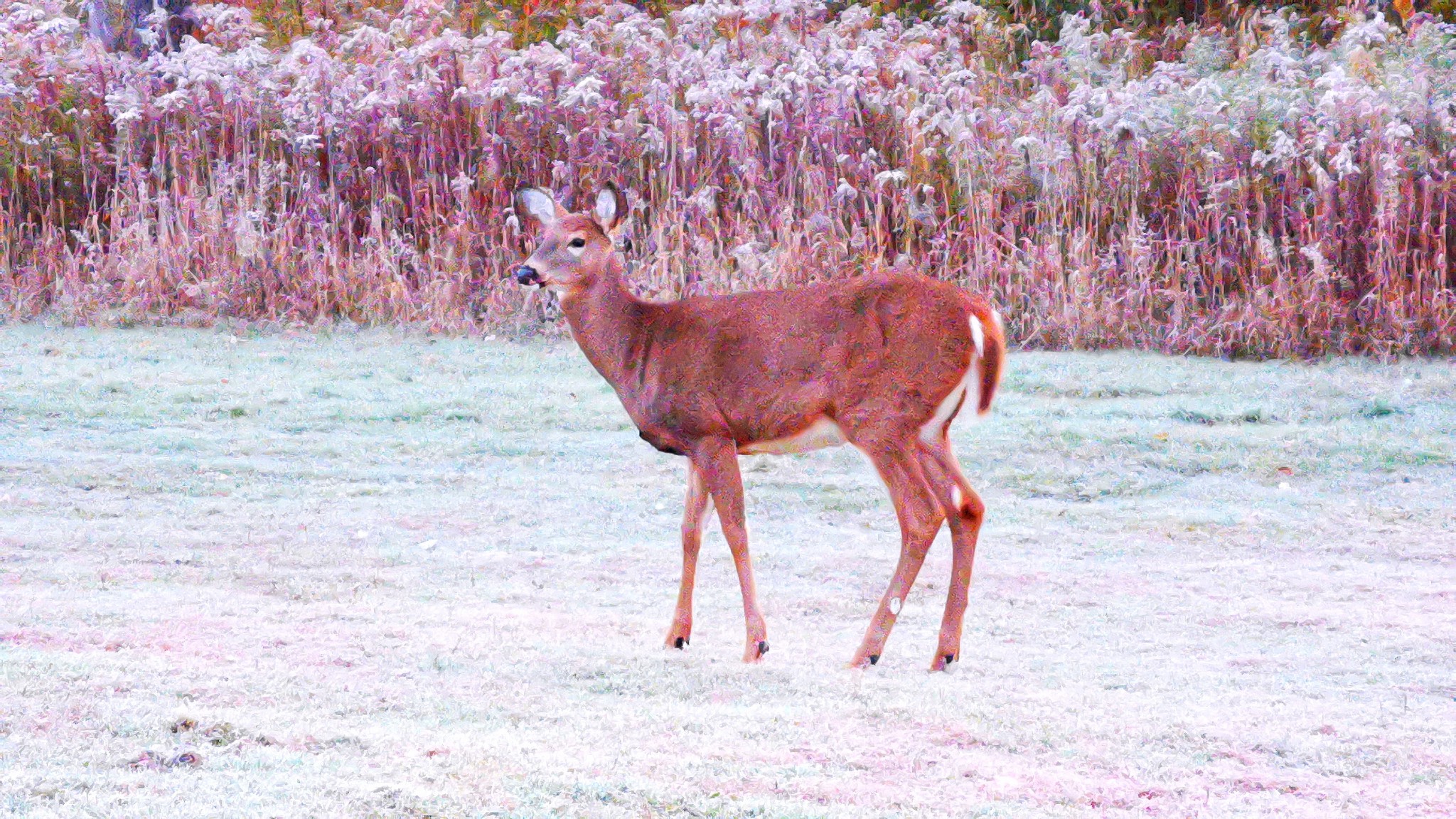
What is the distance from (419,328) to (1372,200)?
591 centimetres

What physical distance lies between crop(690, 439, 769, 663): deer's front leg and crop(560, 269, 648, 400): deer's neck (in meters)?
0.38

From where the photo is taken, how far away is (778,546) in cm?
721

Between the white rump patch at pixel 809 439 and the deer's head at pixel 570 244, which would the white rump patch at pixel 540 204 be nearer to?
the deer's head at pixel 570 244

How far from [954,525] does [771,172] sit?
23.7 feet

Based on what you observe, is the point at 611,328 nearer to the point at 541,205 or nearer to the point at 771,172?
the point at 541,205

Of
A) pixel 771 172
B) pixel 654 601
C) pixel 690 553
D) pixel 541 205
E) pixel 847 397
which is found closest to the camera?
pixel 847 397

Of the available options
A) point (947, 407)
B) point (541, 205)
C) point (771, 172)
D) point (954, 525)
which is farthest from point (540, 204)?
point (771, 172)

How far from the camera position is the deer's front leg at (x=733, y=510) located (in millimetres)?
5336

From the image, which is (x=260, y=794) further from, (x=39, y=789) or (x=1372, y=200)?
(x=1372, y=200)

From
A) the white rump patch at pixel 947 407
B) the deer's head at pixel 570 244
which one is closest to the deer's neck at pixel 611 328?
the deer's head at pixel 570 244

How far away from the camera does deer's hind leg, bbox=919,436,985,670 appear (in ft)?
17.5

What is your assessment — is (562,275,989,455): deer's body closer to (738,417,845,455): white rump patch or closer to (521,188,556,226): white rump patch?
(738,417,845,455): white rump patch

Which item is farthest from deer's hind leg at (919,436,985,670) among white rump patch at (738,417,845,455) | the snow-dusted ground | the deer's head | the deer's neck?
the deer's head

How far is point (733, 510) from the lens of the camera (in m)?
5.42
